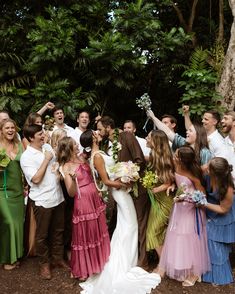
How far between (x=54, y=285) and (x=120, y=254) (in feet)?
3.03

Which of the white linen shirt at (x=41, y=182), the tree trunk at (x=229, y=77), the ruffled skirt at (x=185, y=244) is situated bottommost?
the ruffled skirt at (x=185, y=244)

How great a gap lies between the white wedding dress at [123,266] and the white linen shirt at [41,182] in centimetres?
75

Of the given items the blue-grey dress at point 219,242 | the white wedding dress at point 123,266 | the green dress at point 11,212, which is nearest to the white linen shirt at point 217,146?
the blue-grey dress at point 219,242

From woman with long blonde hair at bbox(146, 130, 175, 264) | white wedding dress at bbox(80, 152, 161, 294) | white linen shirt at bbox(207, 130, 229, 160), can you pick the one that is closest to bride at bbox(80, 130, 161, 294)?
white wedding dress at bbox(80, 152, 161, 294)

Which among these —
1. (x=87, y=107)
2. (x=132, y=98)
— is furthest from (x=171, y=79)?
(x=87, y=107)

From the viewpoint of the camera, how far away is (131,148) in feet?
14.1

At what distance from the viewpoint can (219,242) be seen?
4141 mm

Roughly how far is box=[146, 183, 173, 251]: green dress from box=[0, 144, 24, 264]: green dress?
1791mm

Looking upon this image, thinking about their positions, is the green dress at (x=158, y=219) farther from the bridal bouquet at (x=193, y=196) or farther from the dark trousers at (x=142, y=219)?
the bridal bouquet at (x=193, y=196)

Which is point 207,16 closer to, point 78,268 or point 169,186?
point 169,186

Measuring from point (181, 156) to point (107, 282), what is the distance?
1.75 meters

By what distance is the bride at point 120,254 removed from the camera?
3938 mm

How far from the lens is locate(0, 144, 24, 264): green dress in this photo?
4496 mm

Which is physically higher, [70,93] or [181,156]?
[70,93]
